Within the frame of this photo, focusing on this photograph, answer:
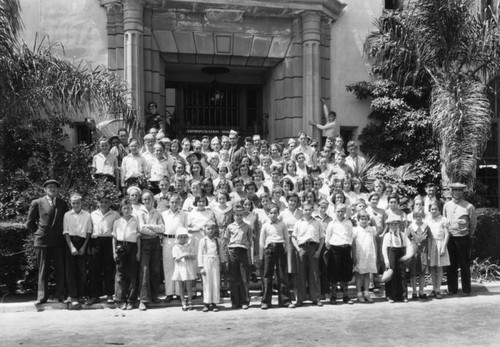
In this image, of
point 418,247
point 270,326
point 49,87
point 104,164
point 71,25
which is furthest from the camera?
point 71,25

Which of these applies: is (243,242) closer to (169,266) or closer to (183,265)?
(183,265)

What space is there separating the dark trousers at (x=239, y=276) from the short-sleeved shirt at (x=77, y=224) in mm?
2366

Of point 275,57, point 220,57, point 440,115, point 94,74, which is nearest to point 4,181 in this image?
point 94,74

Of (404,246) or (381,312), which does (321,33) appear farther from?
(381,312)

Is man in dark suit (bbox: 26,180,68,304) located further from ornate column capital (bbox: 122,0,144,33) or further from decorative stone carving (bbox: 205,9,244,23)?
decorative stone carving (bbox: 205,9,244,23)

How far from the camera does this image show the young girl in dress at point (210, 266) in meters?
9.49

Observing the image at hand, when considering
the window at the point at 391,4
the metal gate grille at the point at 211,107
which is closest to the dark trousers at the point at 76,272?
the metal gate grille at the point at 211,107

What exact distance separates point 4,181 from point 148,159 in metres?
2.91

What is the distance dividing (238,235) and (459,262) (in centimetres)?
417

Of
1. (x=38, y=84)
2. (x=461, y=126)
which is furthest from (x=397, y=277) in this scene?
(x=38, y=84)

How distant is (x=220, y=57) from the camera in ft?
55.2

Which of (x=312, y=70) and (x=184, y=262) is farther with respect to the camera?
(x=312, y=70)

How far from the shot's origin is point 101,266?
32.4 ft

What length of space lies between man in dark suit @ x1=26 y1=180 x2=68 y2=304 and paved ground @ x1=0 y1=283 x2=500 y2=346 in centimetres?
46
